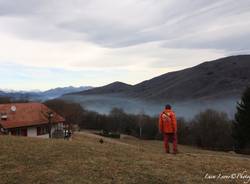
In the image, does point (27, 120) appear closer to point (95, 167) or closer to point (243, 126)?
point (243, 126)

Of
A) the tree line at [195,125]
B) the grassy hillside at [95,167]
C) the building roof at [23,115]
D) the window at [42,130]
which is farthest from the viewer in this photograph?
the tree line at [195,125]

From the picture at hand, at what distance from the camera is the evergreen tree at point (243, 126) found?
69.1m

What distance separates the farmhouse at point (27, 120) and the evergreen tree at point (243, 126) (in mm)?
30471

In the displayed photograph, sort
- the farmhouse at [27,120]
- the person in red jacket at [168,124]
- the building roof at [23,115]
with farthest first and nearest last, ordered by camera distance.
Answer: the building roof at [23,115]
the farmhouse at [27,120]
the person in red jacket at [168,124]

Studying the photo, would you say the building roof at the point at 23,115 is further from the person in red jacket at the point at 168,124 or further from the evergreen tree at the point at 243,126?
the person in red jacket at the point at 168,124

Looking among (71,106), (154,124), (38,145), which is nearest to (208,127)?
(154,124)

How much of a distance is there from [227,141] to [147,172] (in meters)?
75.1

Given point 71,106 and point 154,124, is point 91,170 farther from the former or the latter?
point 154,124

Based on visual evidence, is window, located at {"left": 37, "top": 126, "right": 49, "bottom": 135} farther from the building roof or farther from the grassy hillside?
the grassy hillside

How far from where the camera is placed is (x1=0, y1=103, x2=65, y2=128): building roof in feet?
191

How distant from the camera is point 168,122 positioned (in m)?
17.2

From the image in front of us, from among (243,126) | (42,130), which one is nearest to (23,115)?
(42,130)

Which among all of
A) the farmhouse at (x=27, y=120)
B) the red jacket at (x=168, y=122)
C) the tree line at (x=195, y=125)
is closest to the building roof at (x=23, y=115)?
the farmhouse at (x=27, y=120)

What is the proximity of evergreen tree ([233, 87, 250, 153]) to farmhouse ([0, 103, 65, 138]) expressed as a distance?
3047 cm
